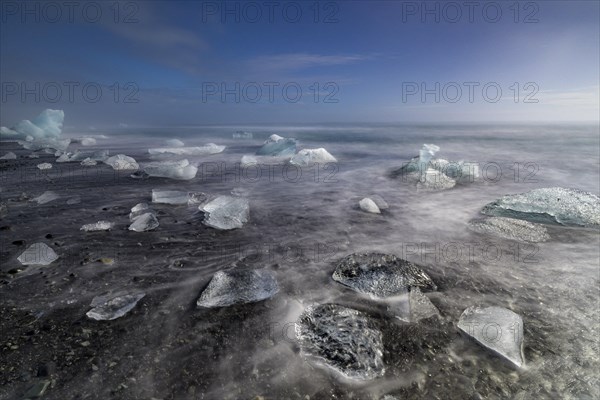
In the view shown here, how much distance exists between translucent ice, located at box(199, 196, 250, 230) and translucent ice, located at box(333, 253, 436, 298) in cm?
208

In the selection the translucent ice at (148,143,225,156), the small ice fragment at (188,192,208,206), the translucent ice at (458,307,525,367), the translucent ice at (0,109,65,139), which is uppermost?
the translucent ice at (0,109,65,139)

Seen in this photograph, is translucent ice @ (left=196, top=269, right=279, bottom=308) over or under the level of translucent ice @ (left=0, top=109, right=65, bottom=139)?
under

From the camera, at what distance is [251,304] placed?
309 cm

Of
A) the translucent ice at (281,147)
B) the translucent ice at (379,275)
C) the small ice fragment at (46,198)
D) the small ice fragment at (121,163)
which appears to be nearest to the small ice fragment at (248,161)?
the translucent ice at (281,147)

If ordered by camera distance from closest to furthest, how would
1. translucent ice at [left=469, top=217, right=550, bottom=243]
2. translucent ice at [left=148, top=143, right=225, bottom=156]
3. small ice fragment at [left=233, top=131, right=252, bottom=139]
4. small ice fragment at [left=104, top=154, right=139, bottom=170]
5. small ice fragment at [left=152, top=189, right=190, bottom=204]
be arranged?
translucent ice at [left=469, top=217, right=550, bottom=243] < small ice fragment at [left=152, top=189, right=190, bottom=204] < small ice fragment at [left=104, top=154, right=139, bottom=170] < translucent ice at [left=148, top=143, right=225, bottom=156] < small ice fragment at [left=233, top=131, right=252, bottom=139]

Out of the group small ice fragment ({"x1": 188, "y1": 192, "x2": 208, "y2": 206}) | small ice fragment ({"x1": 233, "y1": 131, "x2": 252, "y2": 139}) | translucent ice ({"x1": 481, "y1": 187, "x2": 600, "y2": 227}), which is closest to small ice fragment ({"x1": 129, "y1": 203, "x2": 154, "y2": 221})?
small ice fragment ({"x1": 188, "y1": 192, "x2": 208, "y2": 206})

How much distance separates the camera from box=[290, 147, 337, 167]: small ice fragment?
40.8 feet

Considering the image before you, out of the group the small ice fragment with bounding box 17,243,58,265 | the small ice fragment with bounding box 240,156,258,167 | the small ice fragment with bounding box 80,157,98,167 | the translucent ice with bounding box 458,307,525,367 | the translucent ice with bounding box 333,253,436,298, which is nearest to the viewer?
the translucent ice with bounding box 458,307,525,367

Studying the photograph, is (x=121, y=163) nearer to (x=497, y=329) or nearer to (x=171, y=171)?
(x=171, y=171)

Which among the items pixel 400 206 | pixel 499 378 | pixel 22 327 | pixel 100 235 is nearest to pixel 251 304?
pixel 22 327

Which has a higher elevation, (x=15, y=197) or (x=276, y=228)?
(x=15, y=197)

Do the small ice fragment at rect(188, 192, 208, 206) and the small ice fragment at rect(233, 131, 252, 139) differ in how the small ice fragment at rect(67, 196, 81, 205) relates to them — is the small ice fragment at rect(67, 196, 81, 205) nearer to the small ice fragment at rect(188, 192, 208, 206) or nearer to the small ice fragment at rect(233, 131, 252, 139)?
the small ice fragment at rect(188, 192, 208, 206)

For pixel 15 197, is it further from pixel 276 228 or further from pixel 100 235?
pixel 276 228

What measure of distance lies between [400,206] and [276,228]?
2945mm
